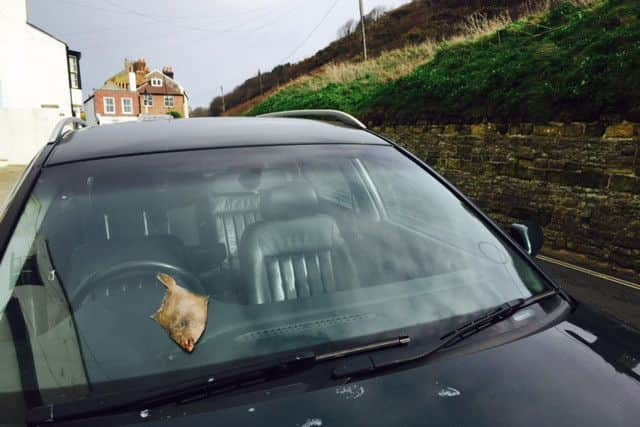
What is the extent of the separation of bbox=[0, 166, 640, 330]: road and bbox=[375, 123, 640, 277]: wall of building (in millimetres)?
689

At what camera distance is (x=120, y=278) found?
66.1 inches

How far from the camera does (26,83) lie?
2492cm

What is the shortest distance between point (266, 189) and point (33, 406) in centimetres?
115

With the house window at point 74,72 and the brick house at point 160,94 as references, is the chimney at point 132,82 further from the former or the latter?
the house window at point 74,72

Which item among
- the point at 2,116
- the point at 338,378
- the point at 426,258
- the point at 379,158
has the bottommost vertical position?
the point at 338,378

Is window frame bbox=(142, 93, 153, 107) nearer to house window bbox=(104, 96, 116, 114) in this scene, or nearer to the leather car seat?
house window bbox=(104, 96, 116, 114)

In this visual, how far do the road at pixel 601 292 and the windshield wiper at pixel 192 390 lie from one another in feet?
12.6

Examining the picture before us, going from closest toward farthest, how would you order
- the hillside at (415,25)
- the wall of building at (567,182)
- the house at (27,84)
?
the wall of building at (567,182), the house at (27,84), the hillside at (415,25)

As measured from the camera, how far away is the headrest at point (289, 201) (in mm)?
2033

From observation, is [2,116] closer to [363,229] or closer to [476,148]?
[476,148]

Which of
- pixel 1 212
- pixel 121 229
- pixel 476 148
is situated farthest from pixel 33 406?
pixel 476 148

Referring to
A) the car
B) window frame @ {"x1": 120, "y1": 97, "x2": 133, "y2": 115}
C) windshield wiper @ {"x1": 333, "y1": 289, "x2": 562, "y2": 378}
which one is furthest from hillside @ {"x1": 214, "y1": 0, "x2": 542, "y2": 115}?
window frame @ {"x1": 120, "y1": 97, "x2": 133, "y2": 115}

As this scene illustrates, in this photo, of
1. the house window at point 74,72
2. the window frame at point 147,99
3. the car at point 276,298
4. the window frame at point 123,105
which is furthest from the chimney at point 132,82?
the car at point 276,298

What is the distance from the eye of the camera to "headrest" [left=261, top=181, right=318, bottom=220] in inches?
80.0
